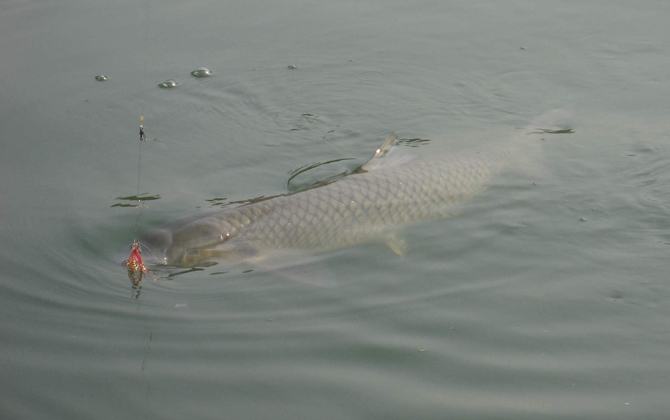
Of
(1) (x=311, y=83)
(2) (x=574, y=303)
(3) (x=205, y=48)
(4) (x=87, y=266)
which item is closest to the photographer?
(2) (x=574, y=303)

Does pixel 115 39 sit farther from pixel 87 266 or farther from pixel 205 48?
pixel 87 266

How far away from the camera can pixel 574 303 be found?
4.18 m

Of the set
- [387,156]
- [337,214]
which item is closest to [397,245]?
[337,214]

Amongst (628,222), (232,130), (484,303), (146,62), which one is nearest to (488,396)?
(484,303)

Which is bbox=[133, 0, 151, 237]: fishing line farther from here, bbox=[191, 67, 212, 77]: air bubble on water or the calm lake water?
bbox=[191, 67, 212, 77]: air bubble on water

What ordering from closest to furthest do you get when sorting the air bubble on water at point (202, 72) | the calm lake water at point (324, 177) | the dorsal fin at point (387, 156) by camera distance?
the calm lake water at point (324, 177), the dorsal fin at point (387, 156), the air bubble on water at point (202, 72)

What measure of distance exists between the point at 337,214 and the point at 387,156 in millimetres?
882

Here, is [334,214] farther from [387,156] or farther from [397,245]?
[387,156]

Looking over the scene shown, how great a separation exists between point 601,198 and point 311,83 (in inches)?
118

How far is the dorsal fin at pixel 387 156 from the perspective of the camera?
216 inches

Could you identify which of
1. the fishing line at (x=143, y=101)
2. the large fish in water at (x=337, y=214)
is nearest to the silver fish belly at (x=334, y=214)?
the large fish in water at (x=337, y=214)

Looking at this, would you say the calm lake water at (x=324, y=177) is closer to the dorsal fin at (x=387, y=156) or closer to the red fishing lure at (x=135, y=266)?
the red fishing lure at (x=135, y=266)

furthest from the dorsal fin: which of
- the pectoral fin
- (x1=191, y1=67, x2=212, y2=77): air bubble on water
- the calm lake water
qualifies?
(x1=191, y1=67, x2=212, y2=77): air bubble on water

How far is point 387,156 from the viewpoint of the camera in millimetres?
5582
